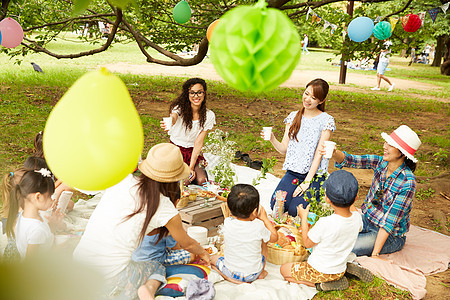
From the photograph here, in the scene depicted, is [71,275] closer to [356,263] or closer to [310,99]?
[356,263]

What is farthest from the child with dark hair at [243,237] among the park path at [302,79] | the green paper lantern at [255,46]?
the park path at [302,79]

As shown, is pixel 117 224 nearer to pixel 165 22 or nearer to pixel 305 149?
pixel 305 149

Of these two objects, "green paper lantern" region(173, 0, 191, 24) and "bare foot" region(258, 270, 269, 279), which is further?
"green paper lantern" region(173, 0, 191, 24)

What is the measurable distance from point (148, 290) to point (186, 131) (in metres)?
2.20

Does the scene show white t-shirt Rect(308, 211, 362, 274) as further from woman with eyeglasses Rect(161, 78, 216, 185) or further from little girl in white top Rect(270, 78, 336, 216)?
woman with eyeglasses Rect(161, 78, 216, 185)

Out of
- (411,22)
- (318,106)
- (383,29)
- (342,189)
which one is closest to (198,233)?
(342,189)

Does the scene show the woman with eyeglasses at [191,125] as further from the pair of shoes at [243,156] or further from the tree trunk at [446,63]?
the tree trunk at [446,63]

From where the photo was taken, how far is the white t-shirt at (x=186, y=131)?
14.4 feet

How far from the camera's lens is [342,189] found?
2.71 meters

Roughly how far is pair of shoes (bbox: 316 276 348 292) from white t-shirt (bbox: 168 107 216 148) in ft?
7.01

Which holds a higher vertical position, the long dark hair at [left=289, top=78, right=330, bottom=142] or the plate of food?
the long dark hair at [left=289, top=78, right=330, bottom=142]

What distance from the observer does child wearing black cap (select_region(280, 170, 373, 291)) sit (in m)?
2.76

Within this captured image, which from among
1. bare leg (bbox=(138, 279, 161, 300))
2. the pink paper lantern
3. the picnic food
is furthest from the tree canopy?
bare leg (bbox=(138, 279, 161, 300))

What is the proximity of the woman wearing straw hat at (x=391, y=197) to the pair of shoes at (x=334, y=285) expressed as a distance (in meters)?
0.47
